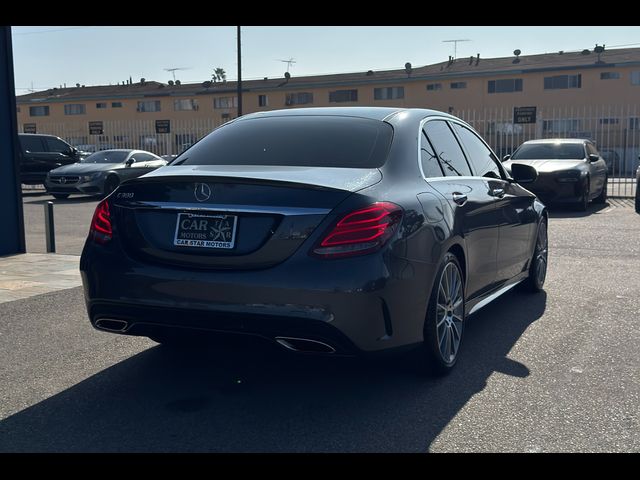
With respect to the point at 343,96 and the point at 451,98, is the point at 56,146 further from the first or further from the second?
the point at 343,96

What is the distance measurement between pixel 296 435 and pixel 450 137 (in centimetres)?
274

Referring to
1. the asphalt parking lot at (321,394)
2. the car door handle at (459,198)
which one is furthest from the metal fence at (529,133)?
the car door handle at (459,198)

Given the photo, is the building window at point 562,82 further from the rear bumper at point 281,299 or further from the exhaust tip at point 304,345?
the exhaust tip at point 304,345

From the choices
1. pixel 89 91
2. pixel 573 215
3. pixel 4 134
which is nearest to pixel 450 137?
pixel 4 134

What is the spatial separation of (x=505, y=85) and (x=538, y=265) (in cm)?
4550

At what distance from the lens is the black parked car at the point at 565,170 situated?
50.6ft

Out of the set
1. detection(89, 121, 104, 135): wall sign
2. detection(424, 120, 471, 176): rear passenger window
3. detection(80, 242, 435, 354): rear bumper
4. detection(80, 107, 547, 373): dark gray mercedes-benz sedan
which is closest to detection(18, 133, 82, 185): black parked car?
detection(89, 121, 104, 135): wall sign

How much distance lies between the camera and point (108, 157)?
21.6 meters

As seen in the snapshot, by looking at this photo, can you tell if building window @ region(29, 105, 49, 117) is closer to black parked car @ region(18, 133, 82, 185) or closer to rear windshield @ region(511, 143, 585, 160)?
black parked car @ region(18, 133, 82, 185)

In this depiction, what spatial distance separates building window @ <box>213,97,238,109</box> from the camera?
61.1 metres

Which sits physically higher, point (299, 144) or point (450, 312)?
point (299, 144)

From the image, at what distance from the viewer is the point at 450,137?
558 centimetres

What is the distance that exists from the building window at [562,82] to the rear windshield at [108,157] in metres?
35.0

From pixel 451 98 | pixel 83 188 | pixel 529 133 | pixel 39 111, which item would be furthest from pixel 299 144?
pixel 39 111
